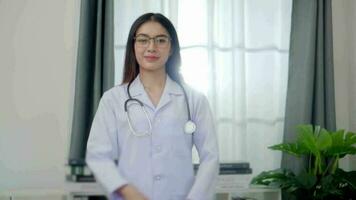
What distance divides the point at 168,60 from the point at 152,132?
0.29m

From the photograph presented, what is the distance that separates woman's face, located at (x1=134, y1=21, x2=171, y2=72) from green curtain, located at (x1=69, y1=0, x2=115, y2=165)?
1.03 metres

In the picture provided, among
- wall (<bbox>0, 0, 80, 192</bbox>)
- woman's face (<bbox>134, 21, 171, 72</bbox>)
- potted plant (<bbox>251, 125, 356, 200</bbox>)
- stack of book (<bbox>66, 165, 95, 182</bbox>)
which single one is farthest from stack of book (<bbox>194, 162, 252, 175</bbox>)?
wall (<bbox>0, 0, 80, 192</bbox>)

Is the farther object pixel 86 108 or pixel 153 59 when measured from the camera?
pixel 86 108

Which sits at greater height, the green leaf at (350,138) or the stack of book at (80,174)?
the green leaf at (350,138)

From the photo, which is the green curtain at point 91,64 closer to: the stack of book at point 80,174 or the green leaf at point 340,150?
the stack of book at point 80,174

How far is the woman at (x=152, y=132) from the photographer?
1262 mm

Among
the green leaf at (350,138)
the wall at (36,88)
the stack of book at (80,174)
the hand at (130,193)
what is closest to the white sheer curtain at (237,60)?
the wall at (36,88)

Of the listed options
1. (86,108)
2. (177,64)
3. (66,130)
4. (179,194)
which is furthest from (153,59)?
(66,130)

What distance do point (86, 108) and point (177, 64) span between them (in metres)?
1.06

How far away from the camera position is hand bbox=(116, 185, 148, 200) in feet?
3.91

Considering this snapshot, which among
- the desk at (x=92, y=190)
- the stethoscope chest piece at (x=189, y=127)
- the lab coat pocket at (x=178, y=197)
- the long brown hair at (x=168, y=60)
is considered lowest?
the desk at (x=92, y=190)

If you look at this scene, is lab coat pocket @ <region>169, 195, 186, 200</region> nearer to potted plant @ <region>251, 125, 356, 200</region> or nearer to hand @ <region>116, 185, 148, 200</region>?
hand @ <region>116, 185, 148, 200</region>

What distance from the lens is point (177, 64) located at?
4.69ft

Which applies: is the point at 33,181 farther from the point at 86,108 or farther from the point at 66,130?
the point at 86,108
